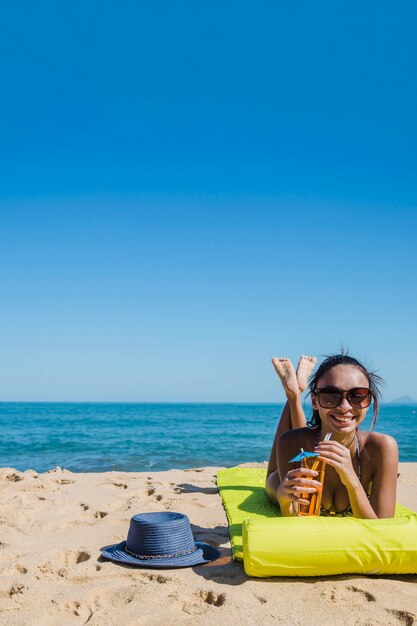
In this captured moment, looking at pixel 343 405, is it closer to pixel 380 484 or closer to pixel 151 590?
pixel 380 484

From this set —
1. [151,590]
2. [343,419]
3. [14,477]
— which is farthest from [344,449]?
[14,477]

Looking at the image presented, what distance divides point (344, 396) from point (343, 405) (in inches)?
2.4

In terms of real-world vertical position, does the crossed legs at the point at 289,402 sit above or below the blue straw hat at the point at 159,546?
above

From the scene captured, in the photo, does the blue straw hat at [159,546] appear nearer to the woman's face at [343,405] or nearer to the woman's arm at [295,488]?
the woman's arm at [295,488]

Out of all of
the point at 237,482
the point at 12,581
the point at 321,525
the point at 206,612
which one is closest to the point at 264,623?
the point at 206,612

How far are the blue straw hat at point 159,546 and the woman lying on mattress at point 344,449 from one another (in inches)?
29.2

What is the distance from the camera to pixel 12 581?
3473 mm

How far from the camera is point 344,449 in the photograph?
3.35 metres

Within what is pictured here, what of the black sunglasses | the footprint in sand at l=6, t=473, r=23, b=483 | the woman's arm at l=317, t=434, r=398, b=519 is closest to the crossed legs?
the woman's arm at l=317, t=434, r=398, b=519

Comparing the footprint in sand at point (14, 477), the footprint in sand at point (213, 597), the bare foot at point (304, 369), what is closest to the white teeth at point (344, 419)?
the footprint in sand at point (213, 597)

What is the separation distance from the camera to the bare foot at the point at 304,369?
5.48m

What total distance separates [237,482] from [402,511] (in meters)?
2.12

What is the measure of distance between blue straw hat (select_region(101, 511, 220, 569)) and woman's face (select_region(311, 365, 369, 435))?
4.33 ft

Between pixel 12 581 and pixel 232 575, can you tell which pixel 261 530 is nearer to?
pixel 232 575
